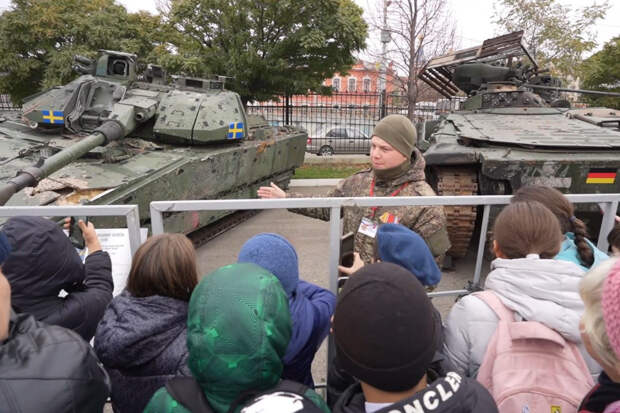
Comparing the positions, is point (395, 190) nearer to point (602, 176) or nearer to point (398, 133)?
point (398, 133)

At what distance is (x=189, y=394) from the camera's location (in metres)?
1.29

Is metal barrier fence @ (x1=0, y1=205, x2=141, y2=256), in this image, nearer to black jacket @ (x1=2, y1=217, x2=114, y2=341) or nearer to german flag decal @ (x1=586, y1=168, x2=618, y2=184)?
black jacket @ (x1=2, y1=217, x2=114, y2=341)

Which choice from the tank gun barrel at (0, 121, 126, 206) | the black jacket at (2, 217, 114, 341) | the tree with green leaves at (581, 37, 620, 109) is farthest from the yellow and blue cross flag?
the tree with green leaves at (581, 37, 620, 109)

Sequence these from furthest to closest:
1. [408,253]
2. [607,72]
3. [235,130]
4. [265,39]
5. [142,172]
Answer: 1. [607,72]
2. [265,39]
3. [235,130]
4. [142,172]
5. [408,253]

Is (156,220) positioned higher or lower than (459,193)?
higher

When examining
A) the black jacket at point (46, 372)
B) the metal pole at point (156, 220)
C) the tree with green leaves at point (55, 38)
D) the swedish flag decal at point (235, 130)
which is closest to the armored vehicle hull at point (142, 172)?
the swedish flag decal at point (235, 130)

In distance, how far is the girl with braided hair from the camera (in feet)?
7.36

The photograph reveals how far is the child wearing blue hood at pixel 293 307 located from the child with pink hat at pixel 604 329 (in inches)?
35.4

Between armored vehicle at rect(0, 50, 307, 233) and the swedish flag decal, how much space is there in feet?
0.05

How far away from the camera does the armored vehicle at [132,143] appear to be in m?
4.87

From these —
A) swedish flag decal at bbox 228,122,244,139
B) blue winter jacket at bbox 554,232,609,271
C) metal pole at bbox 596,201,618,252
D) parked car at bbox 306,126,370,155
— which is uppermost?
swedish flag decal at bbox 228,122,244,139

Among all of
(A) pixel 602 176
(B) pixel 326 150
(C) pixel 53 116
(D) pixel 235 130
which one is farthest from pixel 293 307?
(B) pixel 326 150

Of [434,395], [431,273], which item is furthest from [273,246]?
[434,395]

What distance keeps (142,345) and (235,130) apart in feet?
17.9
